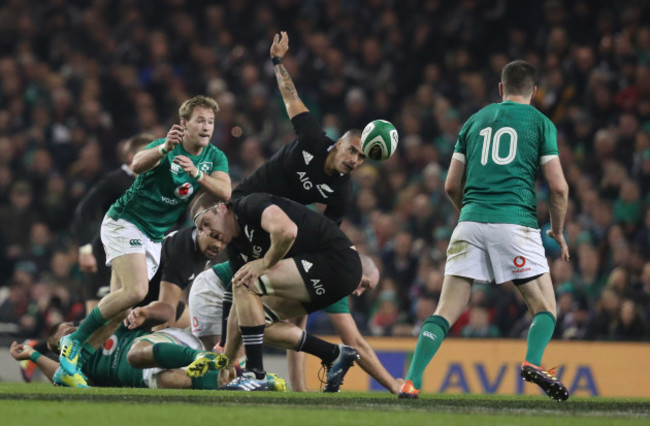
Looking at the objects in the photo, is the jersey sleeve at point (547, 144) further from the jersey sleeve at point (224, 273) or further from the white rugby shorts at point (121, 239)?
the white rugby shorts at point (121, 239)

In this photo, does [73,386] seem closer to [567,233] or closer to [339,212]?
[339,212]

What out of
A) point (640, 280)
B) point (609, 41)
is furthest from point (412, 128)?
point (640, 280)

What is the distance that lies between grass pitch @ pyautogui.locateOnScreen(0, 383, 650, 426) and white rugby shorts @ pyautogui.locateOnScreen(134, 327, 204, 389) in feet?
4.04

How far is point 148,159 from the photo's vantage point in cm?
791

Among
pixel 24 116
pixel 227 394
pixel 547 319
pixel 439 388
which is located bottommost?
pixel 439 388

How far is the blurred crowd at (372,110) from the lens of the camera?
12406 mm

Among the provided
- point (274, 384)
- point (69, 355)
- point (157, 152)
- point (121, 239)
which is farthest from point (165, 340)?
point (157, 152)

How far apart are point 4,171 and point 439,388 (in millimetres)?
7878

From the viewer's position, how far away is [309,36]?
16781 mm

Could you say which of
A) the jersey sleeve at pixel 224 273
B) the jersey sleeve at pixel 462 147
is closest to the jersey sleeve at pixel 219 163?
the jersey sleeve at pixel 224 273

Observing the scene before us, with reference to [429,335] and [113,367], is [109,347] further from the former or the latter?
[429,335]

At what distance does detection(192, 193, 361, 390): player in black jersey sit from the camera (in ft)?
24.6

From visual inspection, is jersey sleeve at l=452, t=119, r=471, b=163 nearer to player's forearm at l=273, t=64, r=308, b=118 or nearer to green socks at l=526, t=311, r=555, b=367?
green socks at l=526, t=311, r=555, b=367

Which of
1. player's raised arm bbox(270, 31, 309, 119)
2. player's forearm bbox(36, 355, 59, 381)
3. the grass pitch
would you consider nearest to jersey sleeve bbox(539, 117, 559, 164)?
the grass pitch
